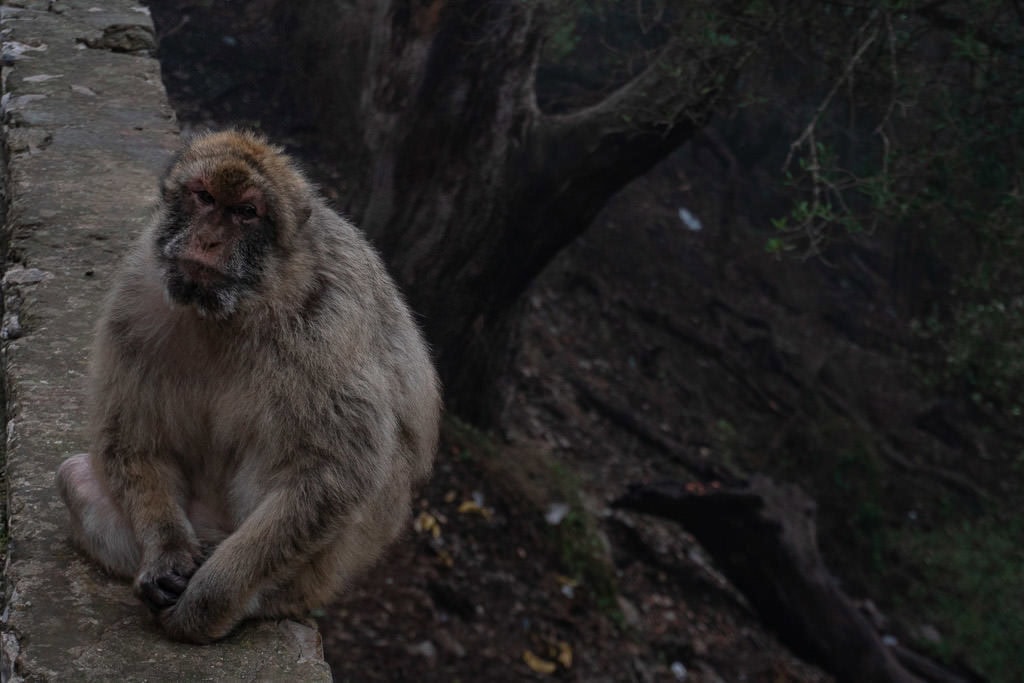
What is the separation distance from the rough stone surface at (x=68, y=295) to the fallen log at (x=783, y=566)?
3.72 meters

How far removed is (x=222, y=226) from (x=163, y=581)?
73 cm

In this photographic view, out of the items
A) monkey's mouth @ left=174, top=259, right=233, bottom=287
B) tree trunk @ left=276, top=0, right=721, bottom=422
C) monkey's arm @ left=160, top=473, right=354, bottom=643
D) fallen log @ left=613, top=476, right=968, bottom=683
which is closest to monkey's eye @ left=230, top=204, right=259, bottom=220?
monkey's mouth @ left=174, top=259, right=233, bottom=287

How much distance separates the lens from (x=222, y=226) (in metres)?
2.30

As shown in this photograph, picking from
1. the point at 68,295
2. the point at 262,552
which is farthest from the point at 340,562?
the point at 68,295

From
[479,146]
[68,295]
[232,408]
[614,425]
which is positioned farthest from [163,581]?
[614,425]

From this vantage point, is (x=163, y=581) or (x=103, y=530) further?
(x=103, y=530)

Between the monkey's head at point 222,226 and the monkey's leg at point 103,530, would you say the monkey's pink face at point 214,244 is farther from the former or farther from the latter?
the monkey's leg at point 103,530

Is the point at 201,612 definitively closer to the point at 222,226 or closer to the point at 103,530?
the point at 103,530

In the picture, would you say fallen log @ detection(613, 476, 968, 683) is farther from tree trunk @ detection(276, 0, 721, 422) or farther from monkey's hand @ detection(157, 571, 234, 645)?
monkey's hand @ detection(157, 571, 234, 645)

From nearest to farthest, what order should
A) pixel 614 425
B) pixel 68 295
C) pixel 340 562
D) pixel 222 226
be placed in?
pixel 222 226, pixel 340 562, pixel 68 295, pixel 614 425

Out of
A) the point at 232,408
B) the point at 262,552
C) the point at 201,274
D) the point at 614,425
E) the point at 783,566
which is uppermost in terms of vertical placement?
the point at 201,274

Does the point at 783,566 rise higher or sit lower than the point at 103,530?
lower

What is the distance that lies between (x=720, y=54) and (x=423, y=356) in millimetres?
2973

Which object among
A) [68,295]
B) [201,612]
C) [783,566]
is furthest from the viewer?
[783,566]
